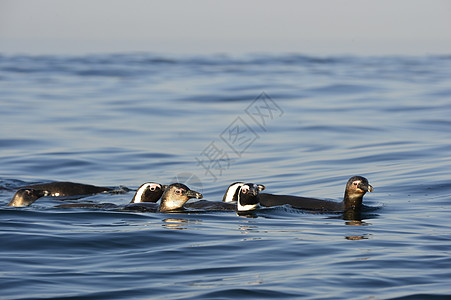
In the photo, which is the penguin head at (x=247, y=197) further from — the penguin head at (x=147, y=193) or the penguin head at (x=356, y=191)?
the penguin head at (x=147, y=193)

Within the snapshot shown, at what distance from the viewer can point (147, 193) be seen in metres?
14.7

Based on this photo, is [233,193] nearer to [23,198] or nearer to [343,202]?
[343,202]

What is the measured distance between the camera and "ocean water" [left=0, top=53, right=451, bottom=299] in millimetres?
8961

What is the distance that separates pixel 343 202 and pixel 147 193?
3.70m

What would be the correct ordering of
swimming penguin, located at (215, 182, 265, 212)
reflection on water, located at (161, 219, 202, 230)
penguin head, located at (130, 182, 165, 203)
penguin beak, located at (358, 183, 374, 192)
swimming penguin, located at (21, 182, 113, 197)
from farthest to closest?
swimming penguin, located at (21, 182, 113, 197) < penguin head, located at (130, 182, 165, 203) < penguin beak, located at (358, 183, 374, 192) < swimming penguin, located at (215, 182, 265, 212) < reflection on water, located at (161, 219, 202, 230)

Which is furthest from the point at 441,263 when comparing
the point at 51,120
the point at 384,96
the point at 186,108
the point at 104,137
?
the point at 384,96

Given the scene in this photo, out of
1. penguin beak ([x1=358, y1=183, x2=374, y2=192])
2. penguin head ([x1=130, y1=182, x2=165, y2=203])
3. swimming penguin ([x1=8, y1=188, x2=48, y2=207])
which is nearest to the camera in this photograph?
penguin beak ([x1=358, y1=183, x2=374, y2=192])

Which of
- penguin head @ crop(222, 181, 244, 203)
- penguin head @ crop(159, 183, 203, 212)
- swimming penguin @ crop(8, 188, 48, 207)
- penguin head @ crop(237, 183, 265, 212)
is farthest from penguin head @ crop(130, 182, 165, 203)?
penguin head @ crop(237, 183, 265, 212)

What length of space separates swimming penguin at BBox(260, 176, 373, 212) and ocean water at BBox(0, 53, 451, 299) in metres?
0.34

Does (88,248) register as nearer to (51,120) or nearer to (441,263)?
(441,263)

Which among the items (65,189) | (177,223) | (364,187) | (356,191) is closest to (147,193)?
(65,189)

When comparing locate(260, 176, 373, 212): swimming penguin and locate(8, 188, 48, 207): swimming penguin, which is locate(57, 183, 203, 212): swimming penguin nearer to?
locate(8, 188, 48, 207): swimming penguin

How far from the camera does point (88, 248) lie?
10.4m

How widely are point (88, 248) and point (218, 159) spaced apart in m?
11.6
